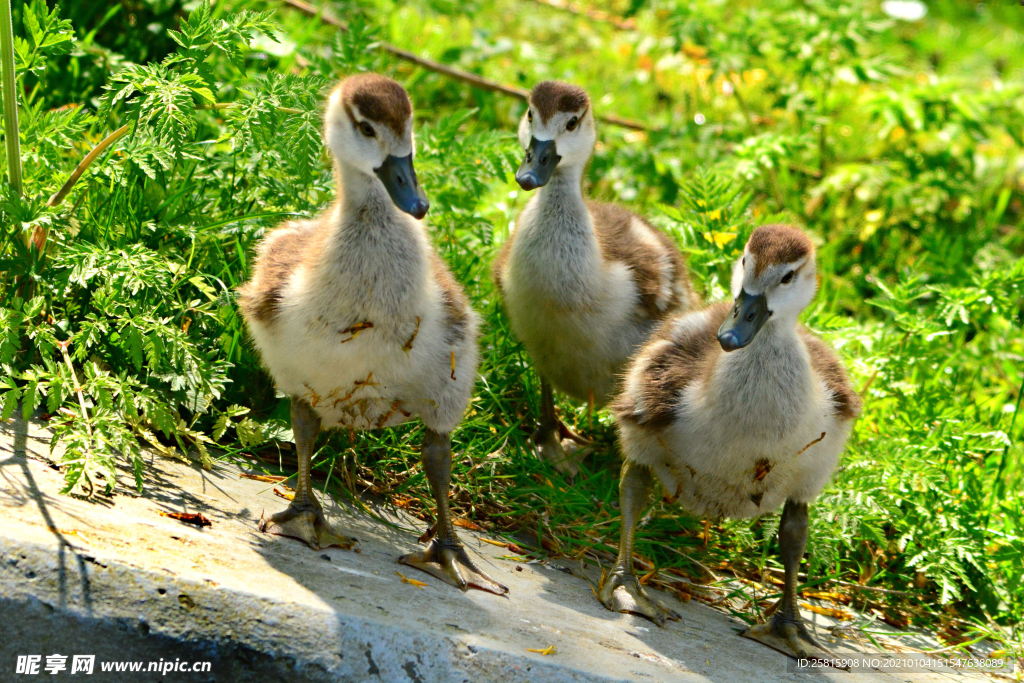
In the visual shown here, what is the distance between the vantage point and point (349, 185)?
328 centimetres

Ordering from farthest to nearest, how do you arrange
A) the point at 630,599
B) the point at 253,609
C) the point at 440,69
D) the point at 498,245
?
the point at 440,69 → the point at 498,245 → the point at 630,599 → the point at 253,609

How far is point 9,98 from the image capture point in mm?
3416

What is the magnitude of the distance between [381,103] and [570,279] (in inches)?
51.3

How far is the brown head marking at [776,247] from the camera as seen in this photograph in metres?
3.39

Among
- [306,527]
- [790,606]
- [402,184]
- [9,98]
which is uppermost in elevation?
[402,184]

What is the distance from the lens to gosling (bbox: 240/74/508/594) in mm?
3141

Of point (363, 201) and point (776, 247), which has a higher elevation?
point (776, 247)

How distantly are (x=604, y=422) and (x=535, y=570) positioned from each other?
1.24m

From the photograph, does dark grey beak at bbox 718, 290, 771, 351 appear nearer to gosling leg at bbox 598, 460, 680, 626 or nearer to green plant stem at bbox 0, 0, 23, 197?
gosling leg at bbox 598, 460, 680, 626

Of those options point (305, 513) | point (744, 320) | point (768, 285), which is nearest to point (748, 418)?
point (744, 320)

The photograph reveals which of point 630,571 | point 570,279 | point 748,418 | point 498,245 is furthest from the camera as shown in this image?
point 498,245

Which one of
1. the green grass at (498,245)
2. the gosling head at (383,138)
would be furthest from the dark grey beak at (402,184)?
the green grass at (498,245)

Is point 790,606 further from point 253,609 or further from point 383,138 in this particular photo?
point 383,138

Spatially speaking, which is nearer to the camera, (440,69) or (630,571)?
(630,571)
